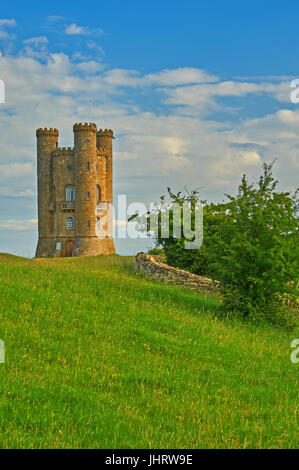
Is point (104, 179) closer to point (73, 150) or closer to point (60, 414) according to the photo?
point (73, 150)

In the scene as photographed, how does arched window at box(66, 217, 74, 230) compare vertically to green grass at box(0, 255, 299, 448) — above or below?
above

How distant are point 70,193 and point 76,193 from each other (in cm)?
207

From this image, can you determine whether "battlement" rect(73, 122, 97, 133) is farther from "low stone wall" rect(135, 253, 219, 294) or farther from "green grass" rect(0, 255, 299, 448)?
"green grass" rect(0, 255, 299, 448)

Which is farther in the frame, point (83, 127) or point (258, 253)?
point (83, 127)

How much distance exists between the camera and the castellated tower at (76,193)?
5528 cm

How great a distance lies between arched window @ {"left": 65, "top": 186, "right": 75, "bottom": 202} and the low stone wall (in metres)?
35.0

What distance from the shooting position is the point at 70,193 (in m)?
57.3

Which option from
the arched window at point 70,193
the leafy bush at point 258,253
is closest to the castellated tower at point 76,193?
the arched window at point 70,193

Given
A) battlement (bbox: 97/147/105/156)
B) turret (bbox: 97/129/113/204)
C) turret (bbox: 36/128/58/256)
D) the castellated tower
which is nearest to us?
the castellated tower

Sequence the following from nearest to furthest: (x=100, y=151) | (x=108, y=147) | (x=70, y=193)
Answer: (x=70, y=193) < (x=100, y=151) < (x=108, y=147)

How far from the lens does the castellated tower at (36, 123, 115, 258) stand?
2176 inches

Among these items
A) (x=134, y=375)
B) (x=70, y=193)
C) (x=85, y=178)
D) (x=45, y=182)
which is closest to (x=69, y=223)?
(x=70, y=193)

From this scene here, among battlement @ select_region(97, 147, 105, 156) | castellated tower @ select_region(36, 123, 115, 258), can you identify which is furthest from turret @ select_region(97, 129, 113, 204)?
battlement @ select_region(97, 147, 105, 156)

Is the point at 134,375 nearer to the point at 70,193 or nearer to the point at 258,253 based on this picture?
the point at 258,253
